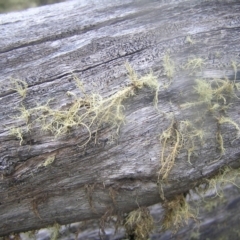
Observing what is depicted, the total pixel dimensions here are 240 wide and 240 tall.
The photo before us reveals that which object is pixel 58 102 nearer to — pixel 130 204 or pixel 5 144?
pixel 5 144

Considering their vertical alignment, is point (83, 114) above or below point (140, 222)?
above

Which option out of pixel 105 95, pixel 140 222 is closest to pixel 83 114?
pixel 105 95

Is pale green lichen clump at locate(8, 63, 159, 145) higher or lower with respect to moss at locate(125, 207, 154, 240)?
higher

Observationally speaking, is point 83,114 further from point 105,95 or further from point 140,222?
point 140,222

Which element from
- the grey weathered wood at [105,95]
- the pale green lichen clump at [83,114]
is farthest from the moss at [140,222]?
the pale green lichen clump at [83,114]

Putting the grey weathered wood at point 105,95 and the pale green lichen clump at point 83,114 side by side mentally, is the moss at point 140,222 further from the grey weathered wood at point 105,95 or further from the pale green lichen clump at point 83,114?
the pale green lichen clump at point 83,114

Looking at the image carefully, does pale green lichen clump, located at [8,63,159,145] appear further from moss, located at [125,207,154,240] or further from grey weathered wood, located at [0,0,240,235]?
moss, located at [125,207,154,240]

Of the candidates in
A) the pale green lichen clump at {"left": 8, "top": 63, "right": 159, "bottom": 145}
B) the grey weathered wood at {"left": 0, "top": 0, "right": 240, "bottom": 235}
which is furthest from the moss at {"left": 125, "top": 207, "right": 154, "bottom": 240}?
the pale green lichen clump at {"left": 8, "top": 63, "right": 159, "bottom": 145}

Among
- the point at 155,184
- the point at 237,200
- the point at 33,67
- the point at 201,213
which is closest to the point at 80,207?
the point at 155,184

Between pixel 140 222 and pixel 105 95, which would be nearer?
pixel 105 95
